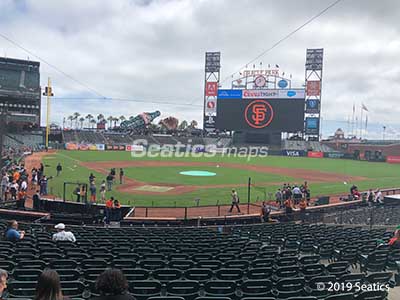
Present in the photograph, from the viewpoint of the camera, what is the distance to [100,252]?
30.7 ft

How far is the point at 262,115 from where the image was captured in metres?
76.1

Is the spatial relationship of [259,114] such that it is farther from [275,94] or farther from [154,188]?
[154,188]

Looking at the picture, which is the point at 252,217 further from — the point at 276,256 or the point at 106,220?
the point at 276,256

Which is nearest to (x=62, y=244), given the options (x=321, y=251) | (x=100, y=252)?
(x=100, y=252)

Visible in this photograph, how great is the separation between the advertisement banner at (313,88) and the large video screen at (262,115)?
11345 millimetres

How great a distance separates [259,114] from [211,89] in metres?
18.9

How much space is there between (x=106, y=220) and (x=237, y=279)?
12.9 meters

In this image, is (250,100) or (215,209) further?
(250,100)

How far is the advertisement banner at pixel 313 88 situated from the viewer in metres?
84.7

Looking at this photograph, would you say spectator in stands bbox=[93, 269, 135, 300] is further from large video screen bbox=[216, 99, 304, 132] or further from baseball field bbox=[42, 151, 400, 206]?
large video screen bbox=[216, 99, 304, 132]

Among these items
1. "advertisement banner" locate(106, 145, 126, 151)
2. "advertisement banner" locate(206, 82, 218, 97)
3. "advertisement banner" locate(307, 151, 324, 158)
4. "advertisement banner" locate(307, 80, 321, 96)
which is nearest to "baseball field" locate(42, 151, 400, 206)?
"advertisement banner" locate(307, 151, 324, 158)

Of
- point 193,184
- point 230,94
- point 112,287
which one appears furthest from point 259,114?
point 112,287

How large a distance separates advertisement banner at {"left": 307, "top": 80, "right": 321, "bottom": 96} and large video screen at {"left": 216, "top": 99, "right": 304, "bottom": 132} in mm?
11345

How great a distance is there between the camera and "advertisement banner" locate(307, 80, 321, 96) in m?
84.7
